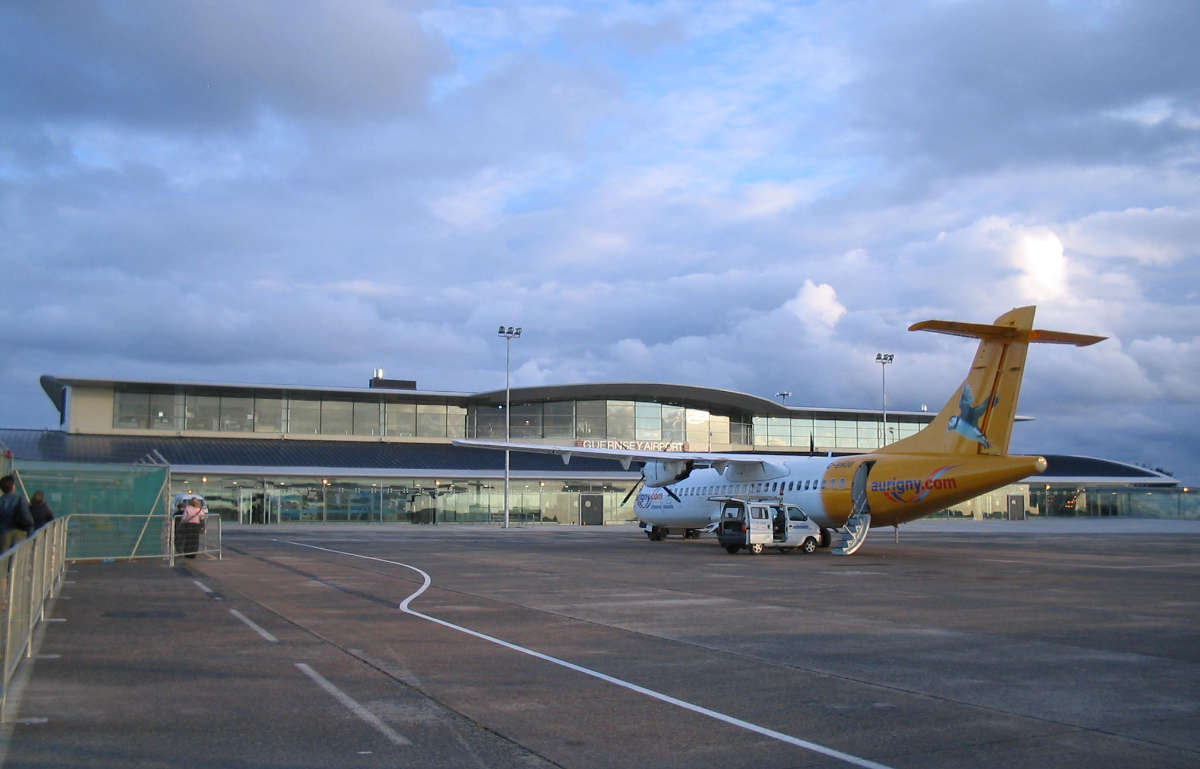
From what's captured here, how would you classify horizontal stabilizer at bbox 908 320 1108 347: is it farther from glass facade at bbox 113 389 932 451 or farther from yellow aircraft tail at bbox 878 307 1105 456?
glass facade at bbox 113 389 932 451

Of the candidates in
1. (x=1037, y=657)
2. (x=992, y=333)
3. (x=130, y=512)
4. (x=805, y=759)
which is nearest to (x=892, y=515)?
(x=992, y=333)

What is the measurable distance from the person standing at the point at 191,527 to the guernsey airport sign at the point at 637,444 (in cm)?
4725

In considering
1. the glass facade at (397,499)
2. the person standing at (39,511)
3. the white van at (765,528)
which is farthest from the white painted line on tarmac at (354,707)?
the glass facade at (397,499)

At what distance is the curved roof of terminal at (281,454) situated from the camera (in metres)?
60.8

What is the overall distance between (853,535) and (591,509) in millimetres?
40851

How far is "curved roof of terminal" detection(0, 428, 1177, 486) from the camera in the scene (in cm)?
6081

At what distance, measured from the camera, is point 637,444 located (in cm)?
7631

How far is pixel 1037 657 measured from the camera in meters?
11.4

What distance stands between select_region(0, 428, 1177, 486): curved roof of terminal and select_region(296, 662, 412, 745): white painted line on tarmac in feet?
169

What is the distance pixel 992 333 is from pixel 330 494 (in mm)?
47733

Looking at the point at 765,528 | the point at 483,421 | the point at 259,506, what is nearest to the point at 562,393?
the point at 483,421

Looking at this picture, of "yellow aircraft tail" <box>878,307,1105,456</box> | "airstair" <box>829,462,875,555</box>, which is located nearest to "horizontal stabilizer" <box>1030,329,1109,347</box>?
"yellow aircraft tail" <box>878,307,1105,456</box>

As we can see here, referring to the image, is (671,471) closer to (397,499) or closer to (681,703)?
(397,499)

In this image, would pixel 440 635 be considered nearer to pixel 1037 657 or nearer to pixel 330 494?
pixel 1037 657
